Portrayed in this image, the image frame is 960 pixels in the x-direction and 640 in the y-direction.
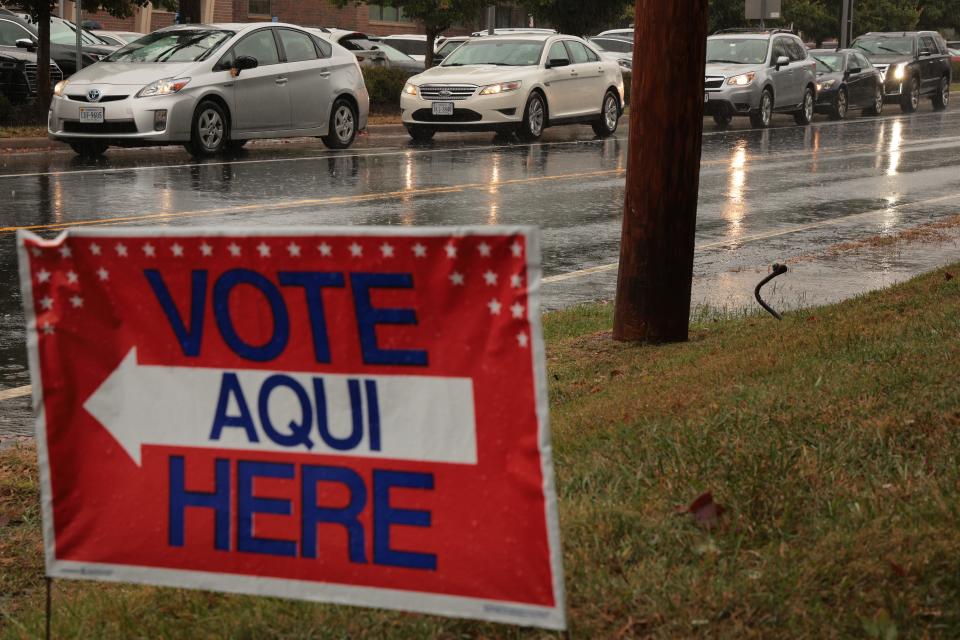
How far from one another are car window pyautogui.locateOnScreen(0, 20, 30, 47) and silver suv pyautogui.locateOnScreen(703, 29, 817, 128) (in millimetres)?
11637

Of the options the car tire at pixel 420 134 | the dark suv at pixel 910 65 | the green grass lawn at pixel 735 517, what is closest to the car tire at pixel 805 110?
the dark suv at pixel 910 65

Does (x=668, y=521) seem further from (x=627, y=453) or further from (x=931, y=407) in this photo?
(x=931, y=407)

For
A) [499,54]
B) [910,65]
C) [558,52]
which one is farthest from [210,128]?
[910,65]

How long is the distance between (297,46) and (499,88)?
128 inches

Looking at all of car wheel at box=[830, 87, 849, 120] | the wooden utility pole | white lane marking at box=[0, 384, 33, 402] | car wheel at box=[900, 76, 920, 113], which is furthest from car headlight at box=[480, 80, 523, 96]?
car wheel at box=[900, 76, 920, 113]

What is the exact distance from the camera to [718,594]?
3.24 m

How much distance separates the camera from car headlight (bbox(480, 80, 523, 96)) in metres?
20.3

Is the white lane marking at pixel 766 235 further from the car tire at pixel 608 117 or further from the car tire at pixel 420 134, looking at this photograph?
the car tire at pixel 608 117

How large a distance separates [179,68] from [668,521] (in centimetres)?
1396

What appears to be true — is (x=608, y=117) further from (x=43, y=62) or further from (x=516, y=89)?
(x=43, y=62)

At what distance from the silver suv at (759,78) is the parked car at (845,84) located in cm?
166

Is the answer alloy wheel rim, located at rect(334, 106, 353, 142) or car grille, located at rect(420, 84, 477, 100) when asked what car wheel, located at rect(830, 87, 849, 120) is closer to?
car grille, located at rect(420, 84, 477, 100)

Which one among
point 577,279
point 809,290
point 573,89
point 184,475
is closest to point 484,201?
point 577,279

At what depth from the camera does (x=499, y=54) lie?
71.3 ft
